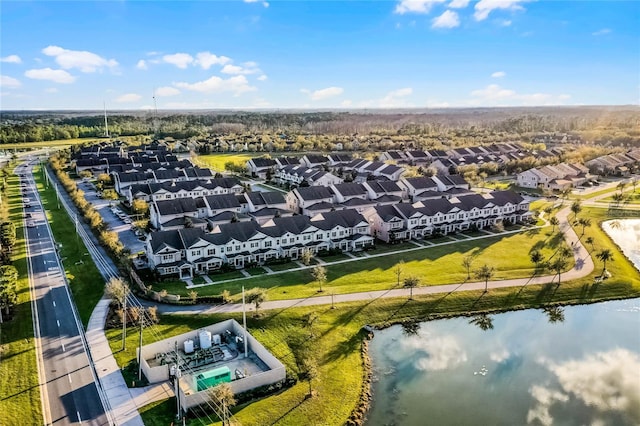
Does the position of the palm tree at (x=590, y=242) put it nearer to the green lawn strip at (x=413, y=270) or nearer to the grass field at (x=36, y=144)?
the green lawn strip at (x=413, y=270)

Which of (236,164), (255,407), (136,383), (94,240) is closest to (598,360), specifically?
(255,407)

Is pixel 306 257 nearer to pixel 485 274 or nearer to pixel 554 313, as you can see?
pixel 485 274

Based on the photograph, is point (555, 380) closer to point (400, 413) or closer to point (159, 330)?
point (400, 413)

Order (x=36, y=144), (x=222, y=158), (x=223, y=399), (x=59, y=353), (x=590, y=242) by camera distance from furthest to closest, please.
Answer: (x=36, y=144), (x=222, y=158), (x=590, y=242), (x=59, y=353), (x=223, y=399)

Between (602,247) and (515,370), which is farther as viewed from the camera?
(602,247)

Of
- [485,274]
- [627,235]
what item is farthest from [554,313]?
[627,235]
